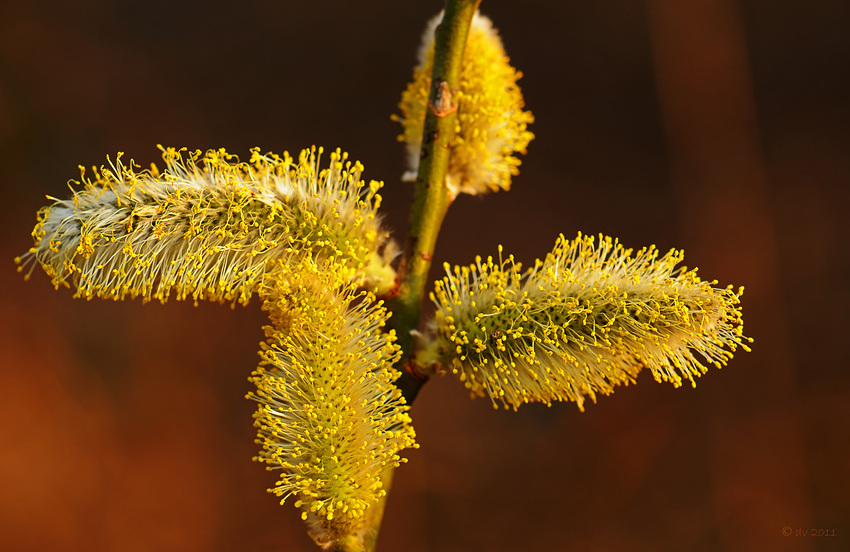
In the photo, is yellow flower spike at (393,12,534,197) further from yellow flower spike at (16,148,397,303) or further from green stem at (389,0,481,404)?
yellow flower spike at (16,148,397,303)

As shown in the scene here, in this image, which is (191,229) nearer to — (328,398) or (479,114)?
(328,398)

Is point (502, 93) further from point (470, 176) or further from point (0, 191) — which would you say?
point (0, 191)

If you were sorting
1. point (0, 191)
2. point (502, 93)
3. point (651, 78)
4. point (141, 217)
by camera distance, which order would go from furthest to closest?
point (651, 78) < point (0, 191) < point (502, 93) < point (141, 217)

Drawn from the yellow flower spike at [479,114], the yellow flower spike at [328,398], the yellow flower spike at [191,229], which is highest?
the yellow flower spike at [479,114]

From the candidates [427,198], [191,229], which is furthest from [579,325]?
[191,229]

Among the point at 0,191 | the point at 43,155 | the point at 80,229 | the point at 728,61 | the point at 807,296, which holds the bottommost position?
the point at 80,229

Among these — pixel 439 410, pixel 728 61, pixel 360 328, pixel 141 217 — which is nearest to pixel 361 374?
pixel 360 328

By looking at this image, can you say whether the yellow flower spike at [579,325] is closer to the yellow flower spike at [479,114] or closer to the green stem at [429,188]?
the green stem at [429,188]

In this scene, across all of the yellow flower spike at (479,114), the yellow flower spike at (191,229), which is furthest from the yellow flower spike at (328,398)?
the yellow flower spike at (479,114)
